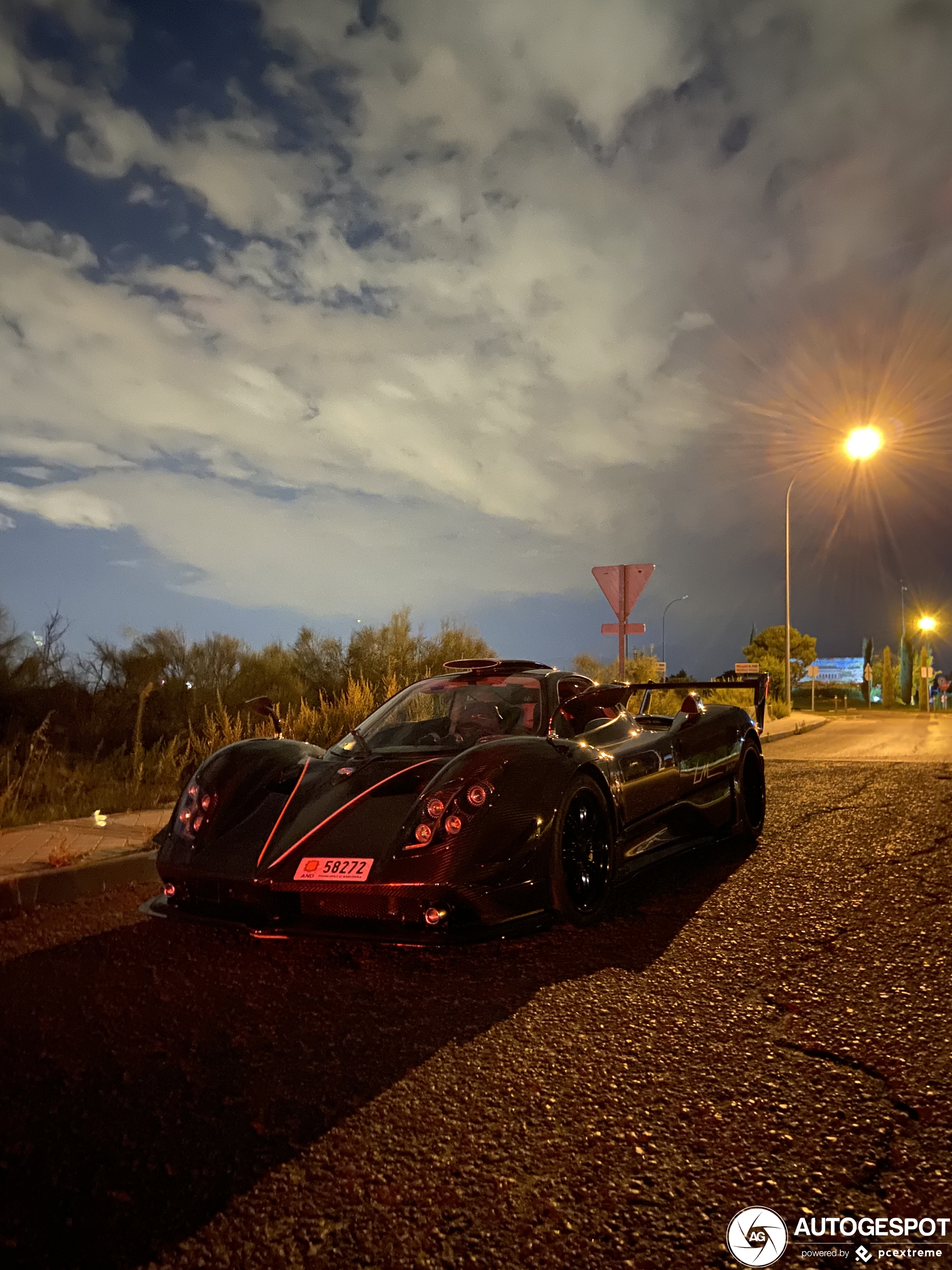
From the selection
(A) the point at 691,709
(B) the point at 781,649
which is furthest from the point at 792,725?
(B) the point at 781,649

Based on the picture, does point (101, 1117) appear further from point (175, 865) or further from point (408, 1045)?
point (175, 865)

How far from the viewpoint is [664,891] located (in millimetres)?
5289

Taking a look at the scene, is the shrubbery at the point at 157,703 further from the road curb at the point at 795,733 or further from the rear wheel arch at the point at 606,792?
the road curb at the point at 795,733

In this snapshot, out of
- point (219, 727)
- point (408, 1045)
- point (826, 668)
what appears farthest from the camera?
point (826, 668)

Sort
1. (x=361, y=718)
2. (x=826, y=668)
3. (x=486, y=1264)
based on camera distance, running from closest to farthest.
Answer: (x=486, y=1264), (x=361, y=718), (x=826, y=668)

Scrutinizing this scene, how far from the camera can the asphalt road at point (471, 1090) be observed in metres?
2.01

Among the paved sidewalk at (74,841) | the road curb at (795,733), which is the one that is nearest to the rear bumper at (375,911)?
the paved sidewalk at (74,841)

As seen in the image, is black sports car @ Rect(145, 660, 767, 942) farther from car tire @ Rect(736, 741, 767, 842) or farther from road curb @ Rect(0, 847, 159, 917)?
road curb @ Rect(0, 847, 159, 917)

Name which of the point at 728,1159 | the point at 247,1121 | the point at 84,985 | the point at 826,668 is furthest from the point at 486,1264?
the point at 826,668

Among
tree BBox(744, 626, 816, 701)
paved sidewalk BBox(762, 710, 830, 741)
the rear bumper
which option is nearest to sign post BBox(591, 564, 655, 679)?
paved sidewalk BBox(762, 710, 830, 741)

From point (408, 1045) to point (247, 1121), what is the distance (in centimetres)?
67

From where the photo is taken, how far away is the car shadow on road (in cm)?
212

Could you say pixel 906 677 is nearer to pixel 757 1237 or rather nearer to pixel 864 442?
pixel 864 442

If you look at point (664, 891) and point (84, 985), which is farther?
point (664, 891)
